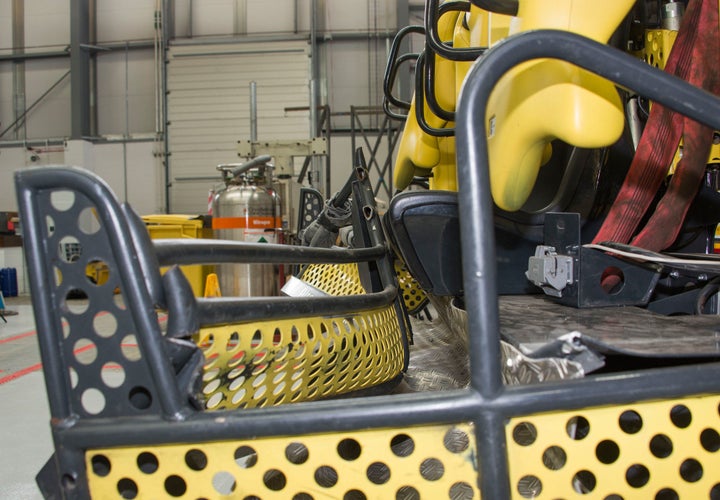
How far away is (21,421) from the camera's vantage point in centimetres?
230

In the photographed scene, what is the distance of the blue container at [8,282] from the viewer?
24.5 feet

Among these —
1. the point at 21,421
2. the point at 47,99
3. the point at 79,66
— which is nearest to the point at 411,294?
the point at 21,421

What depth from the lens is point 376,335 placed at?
1.45m

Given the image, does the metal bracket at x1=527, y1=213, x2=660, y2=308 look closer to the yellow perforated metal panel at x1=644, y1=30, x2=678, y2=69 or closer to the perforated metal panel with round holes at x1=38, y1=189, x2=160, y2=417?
the yellow perforated metal panel at x1=644, y1=30, x2=678, y2=69

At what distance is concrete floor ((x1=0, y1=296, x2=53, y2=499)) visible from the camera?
68.0 inches

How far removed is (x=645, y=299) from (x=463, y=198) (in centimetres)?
82

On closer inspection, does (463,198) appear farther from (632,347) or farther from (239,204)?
(239,204)

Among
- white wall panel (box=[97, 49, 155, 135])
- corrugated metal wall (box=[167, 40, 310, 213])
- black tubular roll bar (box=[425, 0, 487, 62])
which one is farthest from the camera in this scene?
white wall panel (box=[97, 49, 155, 135])

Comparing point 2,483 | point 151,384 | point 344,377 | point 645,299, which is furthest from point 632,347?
point 2,483

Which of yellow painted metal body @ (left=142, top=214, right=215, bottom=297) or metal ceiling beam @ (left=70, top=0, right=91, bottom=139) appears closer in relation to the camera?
yellow painted metal body @ (left=142, top=214, right=215, bottom=297)

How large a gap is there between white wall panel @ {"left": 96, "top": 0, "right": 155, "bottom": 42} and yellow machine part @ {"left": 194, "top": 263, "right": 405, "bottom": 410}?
32.7 ft

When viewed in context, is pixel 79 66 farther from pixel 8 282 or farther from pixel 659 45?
pixel 659 45

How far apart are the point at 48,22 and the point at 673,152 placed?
11658 millimetres

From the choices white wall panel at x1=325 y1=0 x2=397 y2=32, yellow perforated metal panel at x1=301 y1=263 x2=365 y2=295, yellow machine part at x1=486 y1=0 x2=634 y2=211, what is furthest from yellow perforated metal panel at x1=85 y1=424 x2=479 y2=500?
white wall panel at x1=325 y1=0 x2=397 y2=32
